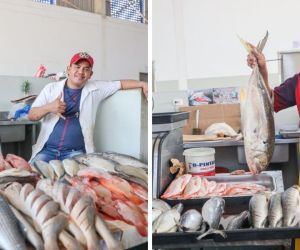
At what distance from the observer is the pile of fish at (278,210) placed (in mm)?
2188

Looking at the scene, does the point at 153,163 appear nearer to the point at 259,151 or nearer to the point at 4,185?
the point at 259,151

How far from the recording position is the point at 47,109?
2244 millimetres

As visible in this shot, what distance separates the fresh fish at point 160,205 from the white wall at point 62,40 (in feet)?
2.23

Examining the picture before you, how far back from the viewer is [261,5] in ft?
7.36

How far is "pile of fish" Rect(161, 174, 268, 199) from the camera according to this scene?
2240 millimetres

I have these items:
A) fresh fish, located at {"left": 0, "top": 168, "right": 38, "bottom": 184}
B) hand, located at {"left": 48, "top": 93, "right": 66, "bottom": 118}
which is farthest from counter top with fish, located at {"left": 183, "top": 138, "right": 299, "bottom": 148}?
fresh fish, located at {"left": 0, "top": 168, "right": 38, "bottom": 184}

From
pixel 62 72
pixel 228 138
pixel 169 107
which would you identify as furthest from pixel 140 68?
pixel 228 138

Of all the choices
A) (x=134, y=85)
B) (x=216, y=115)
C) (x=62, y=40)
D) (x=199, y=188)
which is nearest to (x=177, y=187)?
(x=199, y=188)

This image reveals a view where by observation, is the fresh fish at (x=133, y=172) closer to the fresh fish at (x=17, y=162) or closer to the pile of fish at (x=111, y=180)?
the pile of fish at (x=111, y=180)

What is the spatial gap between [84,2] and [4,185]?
1045 millimetres

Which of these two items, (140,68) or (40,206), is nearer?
(40,206)

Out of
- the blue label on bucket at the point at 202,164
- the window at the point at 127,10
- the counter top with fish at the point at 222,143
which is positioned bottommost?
the blue label on bucket at the point at 202,164

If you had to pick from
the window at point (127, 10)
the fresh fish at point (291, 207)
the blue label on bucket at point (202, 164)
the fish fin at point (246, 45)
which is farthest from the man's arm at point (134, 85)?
the fresh fish at point (291, 207)

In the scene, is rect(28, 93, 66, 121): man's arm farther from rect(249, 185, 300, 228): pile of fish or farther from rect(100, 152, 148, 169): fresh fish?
rect(249, 185, 300, 228): pile of fish
